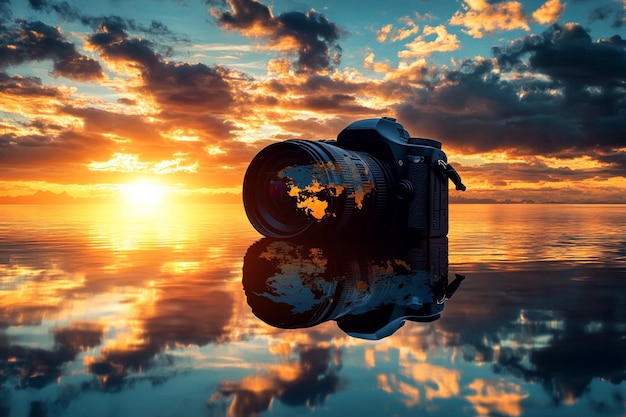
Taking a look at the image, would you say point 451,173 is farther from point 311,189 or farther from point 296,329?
point 296,329

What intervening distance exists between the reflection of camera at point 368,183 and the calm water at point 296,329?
5.42ft

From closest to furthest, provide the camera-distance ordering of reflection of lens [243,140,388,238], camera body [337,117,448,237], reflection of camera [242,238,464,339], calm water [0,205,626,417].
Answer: calm water [0,205,626,417]
reflection of camera [242,238,464,339]
reflection of lens [243,140,388,238]
camera body [337,117,448,237]

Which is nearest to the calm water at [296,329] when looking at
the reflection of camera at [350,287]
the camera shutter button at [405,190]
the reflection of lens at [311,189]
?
the reflection of camera at [350,287]

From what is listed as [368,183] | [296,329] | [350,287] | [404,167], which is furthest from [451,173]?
[296,329]

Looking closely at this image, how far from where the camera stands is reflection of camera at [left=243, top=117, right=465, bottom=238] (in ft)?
32.2

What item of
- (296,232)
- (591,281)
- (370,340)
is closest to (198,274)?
(296,232)

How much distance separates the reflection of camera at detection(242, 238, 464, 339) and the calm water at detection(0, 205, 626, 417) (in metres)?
0.03

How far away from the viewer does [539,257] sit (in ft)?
31.8

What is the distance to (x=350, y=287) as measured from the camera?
5934 millimetres

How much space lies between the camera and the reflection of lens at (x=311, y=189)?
9312 mm

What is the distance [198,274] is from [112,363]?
13.6 ft

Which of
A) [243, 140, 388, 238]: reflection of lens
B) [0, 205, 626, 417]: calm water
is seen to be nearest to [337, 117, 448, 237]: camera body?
[243, 140, 388, 238]: reflection of lens

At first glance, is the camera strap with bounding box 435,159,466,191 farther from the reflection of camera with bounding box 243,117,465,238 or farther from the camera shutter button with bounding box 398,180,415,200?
the camera shutter button with bounding box 398,180,415,200

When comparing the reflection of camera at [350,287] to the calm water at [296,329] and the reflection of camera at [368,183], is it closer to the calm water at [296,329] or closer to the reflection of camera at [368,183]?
the calm water at [296,329]
